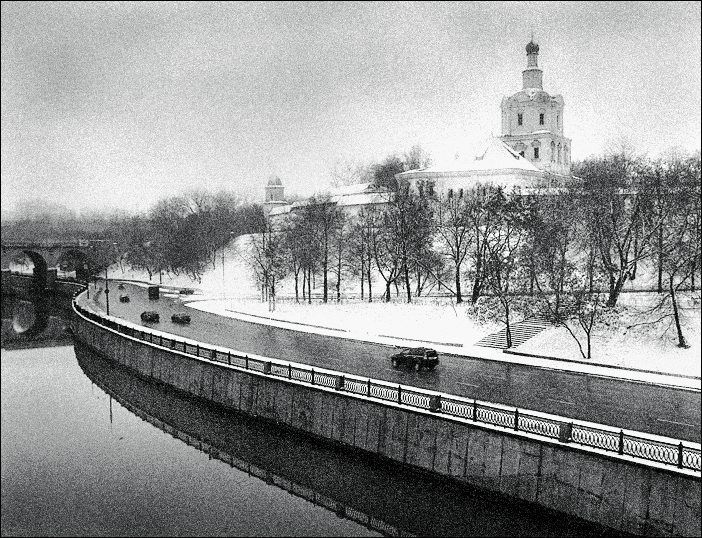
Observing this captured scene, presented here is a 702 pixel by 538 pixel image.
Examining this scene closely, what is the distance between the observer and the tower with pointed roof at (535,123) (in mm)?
66562

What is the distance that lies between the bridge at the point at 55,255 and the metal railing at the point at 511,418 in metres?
59.6

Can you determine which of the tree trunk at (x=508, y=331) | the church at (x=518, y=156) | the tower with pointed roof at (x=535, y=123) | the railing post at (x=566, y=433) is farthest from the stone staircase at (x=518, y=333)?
the tower with pointed roof at (x=535, y=123)

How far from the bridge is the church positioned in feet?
109

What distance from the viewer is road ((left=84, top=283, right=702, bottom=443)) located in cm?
1759

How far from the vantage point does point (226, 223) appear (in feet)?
280

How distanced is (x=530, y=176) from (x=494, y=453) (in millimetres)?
45846

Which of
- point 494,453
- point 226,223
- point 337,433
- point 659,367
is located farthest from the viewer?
point 226,223

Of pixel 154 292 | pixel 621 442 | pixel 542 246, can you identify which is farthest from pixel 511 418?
pixel 154 292

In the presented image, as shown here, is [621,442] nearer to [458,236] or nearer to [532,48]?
[458,236]

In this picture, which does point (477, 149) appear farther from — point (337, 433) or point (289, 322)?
point (337, 433)

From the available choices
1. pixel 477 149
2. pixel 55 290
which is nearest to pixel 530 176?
pixel 477 149

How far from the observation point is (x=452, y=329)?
30719 mm

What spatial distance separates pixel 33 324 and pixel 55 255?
2659 centimetres

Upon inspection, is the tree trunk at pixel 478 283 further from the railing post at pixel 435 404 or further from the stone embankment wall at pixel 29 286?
the stone embankment wall at pixel 29 286
